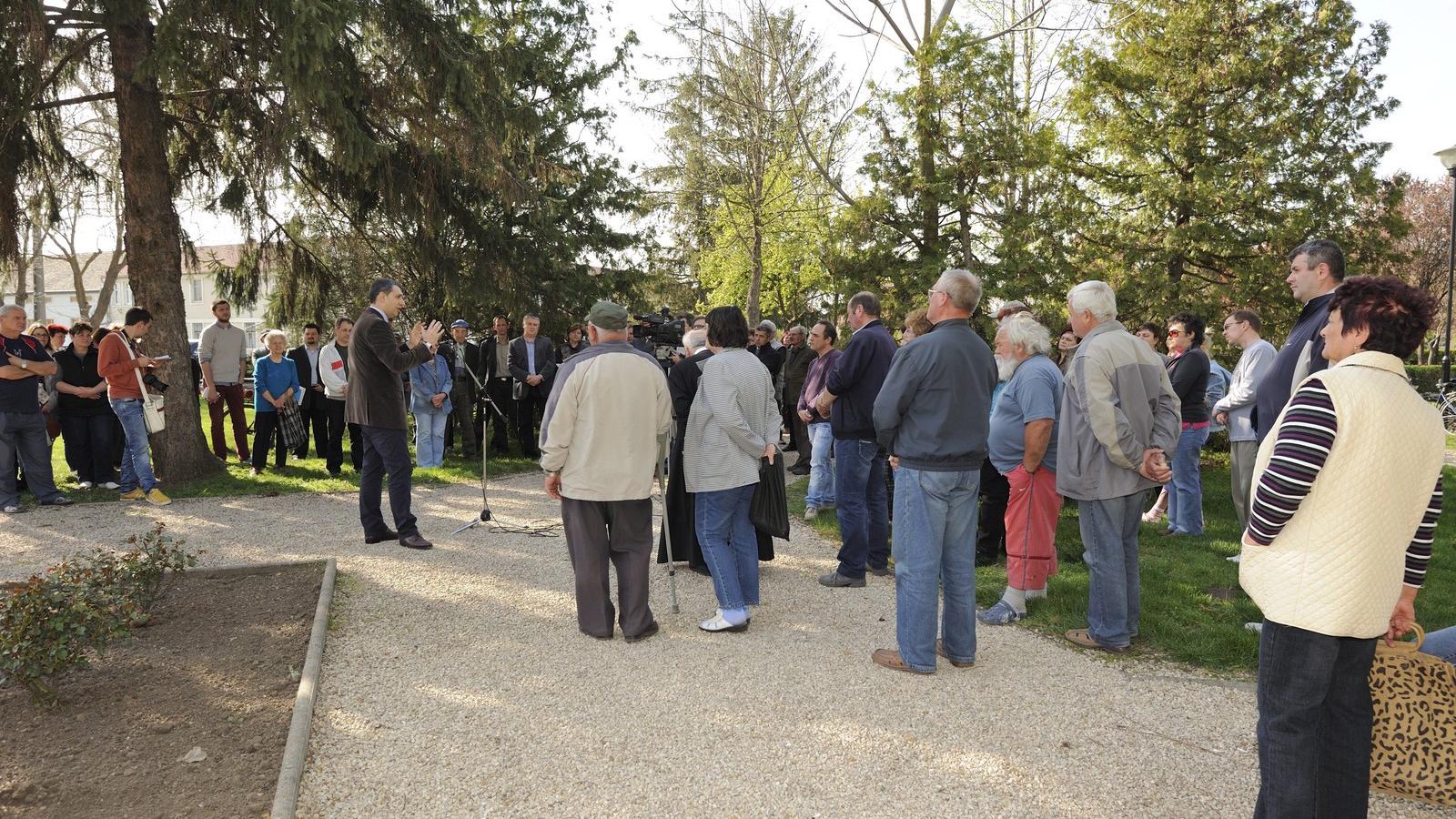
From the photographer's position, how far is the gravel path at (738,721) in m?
3.35

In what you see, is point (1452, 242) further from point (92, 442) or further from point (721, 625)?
point (92, 442)

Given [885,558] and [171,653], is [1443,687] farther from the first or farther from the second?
[171,653]

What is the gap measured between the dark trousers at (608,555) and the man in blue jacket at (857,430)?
1.67 metres

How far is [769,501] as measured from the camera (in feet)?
18.1

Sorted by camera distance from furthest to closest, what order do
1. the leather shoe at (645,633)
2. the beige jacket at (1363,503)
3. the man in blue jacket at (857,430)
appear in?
the man in blue jacket at (857,430), the leather shoe at (645,633), the beige jacket at (1363,503)

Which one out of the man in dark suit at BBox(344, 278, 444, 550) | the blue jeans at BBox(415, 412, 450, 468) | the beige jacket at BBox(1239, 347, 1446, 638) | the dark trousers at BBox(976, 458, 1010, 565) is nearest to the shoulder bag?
the blue jeans at BBox(415, 412, 450, 468)

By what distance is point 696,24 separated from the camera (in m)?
18.2

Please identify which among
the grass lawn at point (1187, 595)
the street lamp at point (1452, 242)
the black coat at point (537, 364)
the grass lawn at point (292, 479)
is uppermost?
the street lamp at point (1452, 242)

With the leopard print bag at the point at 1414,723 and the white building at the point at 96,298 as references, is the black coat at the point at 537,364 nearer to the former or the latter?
the leopard print bag at the point at 1414,723

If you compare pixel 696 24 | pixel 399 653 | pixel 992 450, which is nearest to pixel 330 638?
pixel 399 653

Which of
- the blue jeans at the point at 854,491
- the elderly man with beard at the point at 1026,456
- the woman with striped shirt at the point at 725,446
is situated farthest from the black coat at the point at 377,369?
the elderly man with beard at the point at 1026,456

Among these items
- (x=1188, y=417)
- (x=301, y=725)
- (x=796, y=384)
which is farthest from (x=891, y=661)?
(x=796, y=384)

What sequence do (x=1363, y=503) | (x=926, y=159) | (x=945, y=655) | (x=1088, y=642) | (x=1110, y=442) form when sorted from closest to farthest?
(x=1363, y=503) → (x=1110, y=442) → (x=945, y=655) → (x=1088, y=642) → (x=926, y=159)

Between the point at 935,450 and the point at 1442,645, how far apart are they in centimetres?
205
